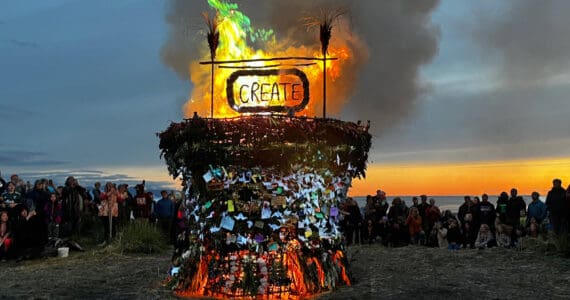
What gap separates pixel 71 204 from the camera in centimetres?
1551

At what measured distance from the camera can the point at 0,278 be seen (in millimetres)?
10344

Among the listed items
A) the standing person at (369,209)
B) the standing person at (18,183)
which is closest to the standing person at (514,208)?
the standing person at (369,209)

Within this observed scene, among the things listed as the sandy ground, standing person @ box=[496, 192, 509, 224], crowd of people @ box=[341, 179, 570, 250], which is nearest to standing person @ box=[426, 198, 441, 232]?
crowd of people @ box=[341, 179, 570, 250]

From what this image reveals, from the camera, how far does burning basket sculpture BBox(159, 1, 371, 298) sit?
7.84 m

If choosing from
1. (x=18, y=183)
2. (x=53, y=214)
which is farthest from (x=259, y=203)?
(x=18, y=183)

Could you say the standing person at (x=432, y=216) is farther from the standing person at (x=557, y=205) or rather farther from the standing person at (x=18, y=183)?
the standing person at (x=18, y=183)

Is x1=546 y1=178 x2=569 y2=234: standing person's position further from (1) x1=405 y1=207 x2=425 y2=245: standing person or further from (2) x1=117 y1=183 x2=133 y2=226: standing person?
(2) x1=117 y1=183 x2=133 y2=226: standing person

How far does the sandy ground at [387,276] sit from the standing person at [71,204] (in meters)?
2.87

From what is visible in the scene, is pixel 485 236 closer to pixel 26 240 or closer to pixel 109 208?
pixel 109 208

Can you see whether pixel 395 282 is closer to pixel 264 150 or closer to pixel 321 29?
pixel 264 150

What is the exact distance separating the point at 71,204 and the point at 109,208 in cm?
124

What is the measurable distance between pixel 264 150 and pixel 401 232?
8.07m

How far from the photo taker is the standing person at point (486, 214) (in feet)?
48.1

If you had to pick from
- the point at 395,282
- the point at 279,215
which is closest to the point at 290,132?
the point at 279,215
